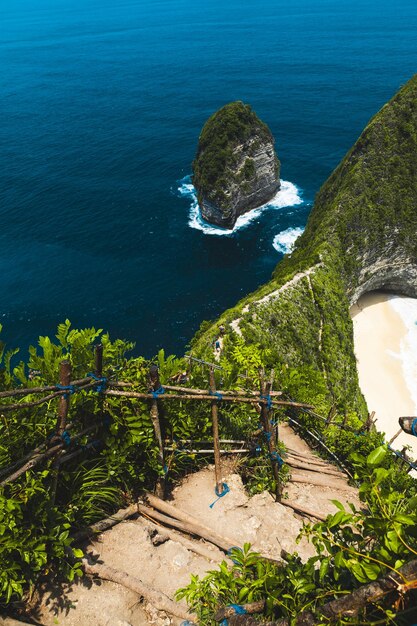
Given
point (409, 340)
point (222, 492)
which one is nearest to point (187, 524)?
point (222, 492)

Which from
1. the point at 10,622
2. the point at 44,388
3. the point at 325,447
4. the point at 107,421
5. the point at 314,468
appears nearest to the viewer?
the point at 10,622

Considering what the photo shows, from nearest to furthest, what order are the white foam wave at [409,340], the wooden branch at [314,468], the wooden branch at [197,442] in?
1. the wooden branch at [197,442]
2. the wooden branch at [314,468]
3. the white foam wave at [409,340]

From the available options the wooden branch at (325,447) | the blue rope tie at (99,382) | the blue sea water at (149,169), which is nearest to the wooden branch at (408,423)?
the blue rope tie at (99,382)

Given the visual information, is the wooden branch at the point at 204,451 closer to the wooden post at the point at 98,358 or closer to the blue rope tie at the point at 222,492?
the blue rope tie at the point at 222,492

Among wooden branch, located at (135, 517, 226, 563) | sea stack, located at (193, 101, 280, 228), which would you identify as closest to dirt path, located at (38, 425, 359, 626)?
wooden branch, located at (135, 517, 226, 563)

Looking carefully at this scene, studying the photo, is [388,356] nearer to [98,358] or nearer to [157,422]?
[157,422]

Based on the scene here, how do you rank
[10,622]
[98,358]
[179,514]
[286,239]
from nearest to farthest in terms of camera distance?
1. [10,622]
2. [98,358]
3. [179,514]
4. [286,239]

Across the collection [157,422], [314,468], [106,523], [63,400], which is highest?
[63,400]
